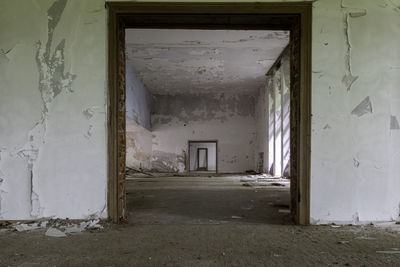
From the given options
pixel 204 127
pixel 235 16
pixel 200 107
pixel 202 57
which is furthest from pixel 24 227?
pixel 200 107

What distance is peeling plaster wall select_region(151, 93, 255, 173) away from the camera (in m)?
12.5

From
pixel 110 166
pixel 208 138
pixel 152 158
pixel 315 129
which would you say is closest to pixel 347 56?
pixel 315 129

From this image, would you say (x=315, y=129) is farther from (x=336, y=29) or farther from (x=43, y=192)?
(x=43, y=192)

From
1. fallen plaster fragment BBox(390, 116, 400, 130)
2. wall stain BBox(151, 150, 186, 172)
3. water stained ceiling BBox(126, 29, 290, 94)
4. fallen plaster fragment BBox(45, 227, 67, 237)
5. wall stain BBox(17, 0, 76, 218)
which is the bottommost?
wall stain BBox(151, 150, 186, 172)

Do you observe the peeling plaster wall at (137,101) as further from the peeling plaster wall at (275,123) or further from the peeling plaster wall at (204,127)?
the peeling plaster wall at (275,123)

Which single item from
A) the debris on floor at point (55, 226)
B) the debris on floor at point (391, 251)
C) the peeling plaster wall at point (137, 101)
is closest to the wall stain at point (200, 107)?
the peeling plaster wall at point (137, 101)

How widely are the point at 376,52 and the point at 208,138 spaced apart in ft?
32.0

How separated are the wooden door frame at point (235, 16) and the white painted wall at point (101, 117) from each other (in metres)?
0.07

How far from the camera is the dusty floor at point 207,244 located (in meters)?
1.98

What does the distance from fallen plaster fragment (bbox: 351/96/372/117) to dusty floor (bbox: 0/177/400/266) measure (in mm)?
1056

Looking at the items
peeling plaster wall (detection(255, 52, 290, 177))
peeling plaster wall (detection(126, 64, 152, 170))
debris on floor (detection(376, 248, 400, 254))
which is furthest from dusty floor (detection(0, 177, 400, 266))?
peeling plaster wall (detection(126, 64, 152, 170))

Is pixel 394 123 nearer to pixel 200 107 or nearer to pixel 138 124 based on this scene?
pixel 138 124

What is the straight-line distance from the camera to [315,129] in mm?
2932

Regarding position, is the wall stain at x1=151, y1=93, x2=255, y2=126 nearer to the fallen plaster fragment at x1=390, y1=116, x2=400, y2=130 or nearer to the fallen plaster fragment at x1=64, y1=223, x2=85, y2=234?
the fallen plaster fragment at x1=390, y1=116, x2=400, y2=130
